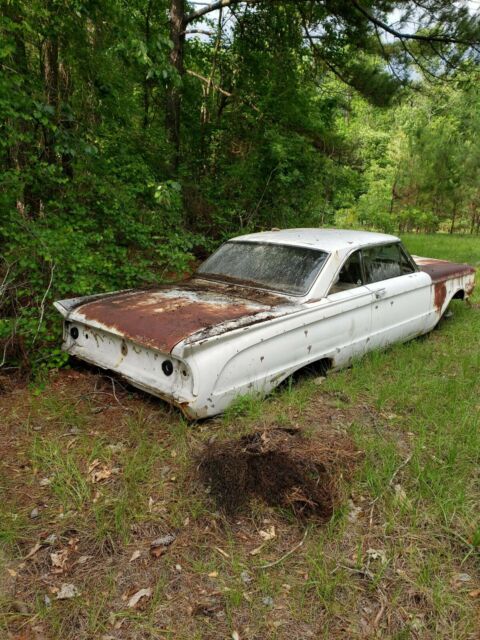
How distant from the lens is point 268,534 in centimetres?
236

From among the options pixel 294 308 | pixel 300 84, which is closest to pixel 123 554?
pixel 294 308

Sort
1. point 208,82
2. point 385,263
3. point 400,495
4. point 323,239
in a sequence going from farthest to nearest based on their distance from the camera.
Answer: point 208,82, point 385,263, point 323,239, point 400,495

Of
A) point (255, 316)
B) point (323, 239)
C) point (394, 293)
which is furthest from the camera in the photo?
point (394, 293)

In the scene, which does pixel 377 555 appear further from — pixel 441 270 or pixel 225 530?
pixel 441 270

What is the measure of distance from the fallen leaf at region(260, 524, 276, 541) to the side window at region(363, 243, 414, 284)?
276 centimetres

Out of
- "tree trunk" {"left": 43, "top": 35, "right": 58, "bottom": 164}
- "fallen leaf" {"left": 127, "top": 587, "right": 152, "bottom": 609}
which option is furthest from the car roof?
"fallen leaf" {"left": 127, "top": 587, "right": 152, "bottom": 609}

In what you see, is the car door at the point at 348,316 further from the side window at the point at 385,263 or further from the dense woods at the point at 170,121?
the dense woods at the point at 170,121

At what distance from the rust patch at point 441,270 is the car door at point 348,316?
1.49m

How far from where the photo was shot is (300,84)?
8.88 m

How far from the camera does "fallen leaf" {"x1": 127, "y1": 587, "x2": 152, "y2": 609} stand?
1.99 meters

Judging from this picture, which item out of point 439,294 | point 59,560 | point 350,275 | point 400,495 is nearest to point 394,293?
point 350,275

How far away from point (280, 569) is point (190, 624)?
483 mm

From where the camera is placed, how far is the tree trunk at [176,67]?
8.15 meters

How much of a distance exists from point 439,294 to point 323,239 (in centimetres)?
193
